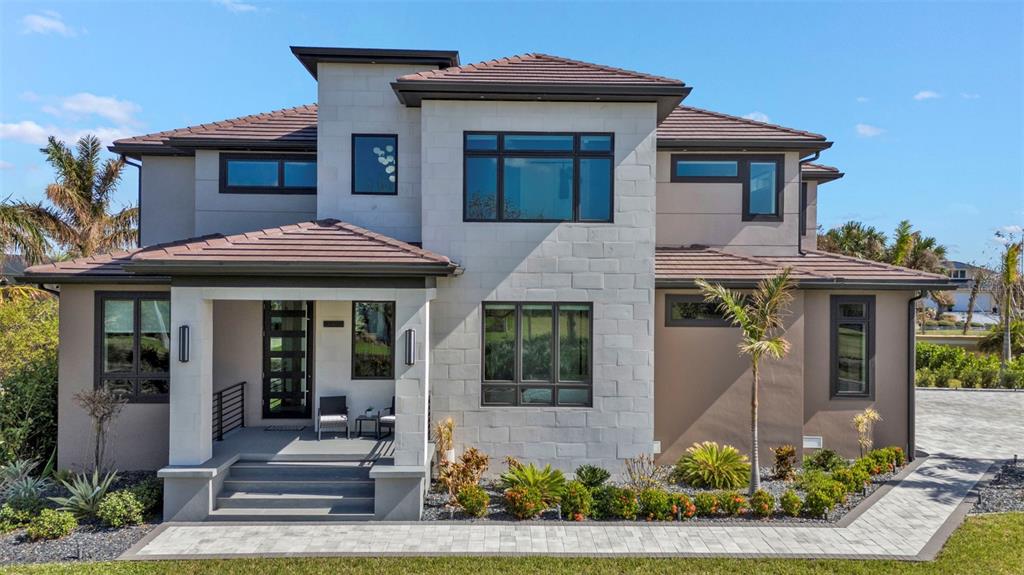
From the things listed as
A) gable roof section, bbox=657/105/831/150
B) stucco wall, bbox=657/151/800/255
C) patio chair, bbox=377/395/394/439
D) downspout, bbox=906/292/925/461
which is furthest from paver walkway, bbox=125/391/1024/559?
gable roof section, bbox=657/105/831/150

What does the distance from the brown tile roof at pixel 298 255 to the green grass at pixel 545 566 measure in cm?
420

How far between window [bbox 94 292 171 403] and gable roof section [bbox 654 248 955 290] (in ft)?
33.6

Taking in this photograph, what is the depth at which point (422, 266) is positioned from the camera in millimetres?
8812

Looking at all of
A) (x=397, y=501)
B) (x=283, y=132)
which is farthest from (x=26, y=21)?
(x=397, y=501)

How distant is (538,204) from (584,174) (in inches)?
41.7

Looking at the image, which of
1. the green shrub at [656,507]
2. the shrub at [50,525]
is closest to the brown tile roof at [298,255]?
the shrub at [50,525]

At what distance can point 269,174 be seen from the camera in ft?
40.5

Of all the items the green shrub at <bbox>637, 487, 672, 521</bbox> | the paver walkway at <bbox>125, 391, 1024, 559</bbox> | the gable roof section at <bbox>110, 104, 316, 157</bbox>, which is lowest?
the paver walkway at <bbox>125, 391, 1024, 559</bbox>

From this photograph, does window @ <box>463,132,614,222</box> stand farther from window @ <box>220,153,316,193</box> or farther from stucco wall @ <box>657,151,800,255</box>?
window @ <box>220,153,316,193</box>

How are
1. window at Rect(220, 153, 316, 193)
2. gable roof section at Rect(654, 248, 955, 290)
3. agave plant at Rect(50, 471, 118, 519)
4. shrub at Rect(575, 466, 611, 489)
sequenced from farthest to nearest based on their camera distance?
window at Rect(220, 153, 316, 193) → gable roof section at Rect(654, 248, 955, 290) → shrub at Rect(575, 466, 611, 489) → agave plant at Rect(50, 471, 118, 519)

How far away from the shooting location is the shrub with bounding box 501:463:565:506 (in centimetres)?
914

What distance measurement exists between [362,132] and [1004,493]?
14018 mm

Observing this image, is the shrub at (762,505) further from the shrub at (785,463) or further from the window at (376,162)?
the window at (376,162)

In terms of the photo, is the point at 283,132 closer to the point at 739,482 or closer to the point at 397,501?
the point at 397,501
